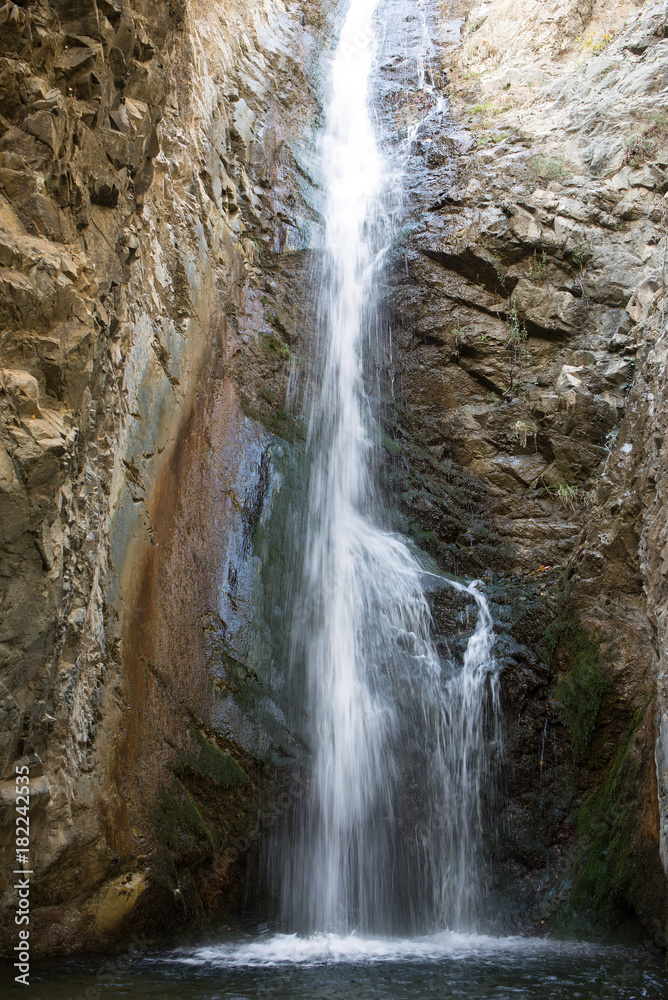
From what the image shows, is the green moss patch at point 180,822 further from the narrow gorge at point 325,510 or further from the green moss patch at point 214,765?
the green moss patch at point 214,765

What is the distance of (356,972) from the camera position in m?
4.74

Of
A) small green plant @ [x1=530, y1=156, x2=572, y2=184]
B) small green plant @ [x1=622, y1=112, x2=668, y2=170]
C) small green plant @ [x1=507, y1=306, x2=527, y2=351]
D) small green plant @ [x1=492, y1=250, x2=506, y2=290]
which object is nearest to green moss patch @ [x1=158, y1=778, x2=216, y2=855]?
small green plant @ [x1=507, y1=306, x2=527, y2=351]

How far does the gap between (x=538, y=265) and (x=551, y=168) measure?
1658 mm

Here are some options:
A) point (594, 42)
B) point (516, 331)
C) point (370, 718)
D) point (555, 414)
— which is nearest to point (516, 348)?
point (516, 331)

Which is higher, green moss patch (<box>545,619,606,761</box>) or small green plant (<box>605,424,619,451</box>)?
small green plant (<box>605,424,619,451</box>)

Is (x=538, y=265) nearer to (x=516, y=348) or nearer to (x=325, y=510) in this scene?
(x=516, y=348)

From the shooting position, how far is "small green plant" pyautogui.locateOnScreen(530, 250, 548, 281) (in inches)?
377

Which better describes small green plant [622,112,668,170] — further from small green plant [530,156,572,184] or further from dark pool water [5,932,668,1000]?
dark pool water [5,932,668,1000]

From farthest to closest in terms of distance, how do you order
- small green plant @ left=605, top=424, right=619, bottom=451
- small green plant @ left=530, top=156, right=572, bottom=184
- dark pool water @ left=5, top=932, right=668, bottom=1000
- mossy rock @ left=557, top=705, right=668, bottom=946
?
1. small green plant @ left=530, top=156, right=572, bottom=184
2. small green plant @ left=605, top=424, right=619, bottom=451
3. mossy rock @ left=557, top=705, right=668, bottom=946
4. dark pool water @ left=5, top=932, right=668, bottom=1000

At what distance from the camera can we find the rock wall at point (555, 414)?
6184mm

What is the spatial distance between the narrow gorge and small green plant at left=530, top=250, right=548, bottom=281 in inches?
2.2

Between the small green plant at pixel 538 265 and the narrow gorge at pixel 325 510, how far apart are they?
0.06 meters

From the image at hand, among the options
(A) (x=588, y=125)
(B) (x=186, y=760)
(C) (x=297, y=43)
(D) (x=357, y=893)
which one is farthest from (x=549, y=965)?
(C) (x=297, y=43)

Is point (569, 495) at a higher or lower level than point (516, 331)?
lower
